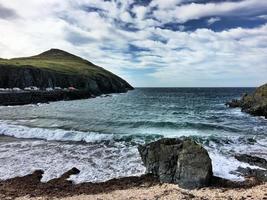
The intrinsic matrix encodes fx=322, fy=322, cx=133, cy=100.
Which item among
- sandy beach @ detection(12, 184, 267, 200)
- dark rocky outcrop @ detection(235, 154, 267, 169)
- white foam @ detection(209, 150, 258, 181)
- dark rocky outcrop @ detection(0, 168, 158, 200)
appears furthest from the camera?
dark rocky outcrop @ detection(235, 154, 267, 169)

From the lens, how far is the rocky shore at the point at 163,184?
1691 cm

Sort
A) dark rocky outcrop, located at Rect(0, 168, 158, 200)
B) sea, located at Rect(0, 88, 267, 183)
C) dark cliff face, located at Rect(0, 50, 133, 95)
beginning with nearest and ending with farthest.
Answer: dark rocky outcrop, located at Rect(0, 168, 158, 200), sea, located at Rect(0, 88, 267, 183), dark cliff face, located at Rect(0, 50, 133, 95)

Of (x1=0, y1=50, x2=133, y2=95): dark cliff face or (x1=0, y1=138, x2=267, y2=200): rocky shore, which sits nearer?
(x1=0, y1=138, x2=267, y2=200): rocky shore

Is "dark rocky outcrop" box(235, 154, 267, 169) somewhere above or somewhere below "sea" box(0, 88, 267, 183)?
above

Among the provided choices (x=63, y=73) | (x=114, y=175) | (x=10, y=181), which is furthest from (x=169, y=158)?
(x=63, y=73)

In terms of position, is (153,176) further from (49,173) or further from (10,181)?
(10,181)

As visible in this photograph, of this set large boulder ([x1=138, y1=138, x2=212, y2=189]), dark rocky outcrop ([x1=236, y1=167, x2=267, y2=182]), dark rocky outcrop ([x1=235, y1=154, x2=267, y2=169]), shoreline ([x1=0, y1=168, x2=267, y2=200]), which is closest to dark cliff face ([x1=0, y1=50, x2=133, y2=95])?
shoreline ([x1=0, y1=168, x2=267, y2=200])

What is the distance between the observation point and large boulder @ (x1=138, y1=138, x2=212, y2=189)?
59.9 feet

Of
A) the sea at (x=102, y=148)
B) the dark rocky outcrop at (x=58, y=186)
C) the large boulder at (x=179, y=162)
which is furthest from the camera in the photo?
the sea at (x=102, y=148)

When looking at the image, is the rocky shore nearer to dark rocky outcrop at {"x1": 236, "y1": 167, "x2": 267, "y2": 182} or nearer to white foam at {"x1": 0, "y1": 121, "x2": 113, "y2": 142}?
dark rocky outcrop at {"x1": 236, "y1": 167, "x2": 267, "y2": 182}

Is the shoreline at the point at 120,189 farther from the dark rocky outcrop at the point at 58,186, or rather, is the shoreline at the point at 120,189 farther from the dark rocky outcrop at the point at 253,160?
the dark rocky outcrop at the point at 253,160

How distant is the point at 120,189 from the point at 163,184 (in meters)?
2.54

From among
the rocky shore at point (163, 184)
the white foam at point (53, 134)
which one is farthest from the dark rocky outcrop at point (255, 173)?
the white foam at point (53, 134)

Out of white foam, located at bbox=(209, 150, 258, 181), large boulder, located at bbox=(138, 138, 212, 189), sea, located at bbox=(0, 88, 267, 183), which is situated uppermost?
large boulder, located at bbox=(138, 138, 212, 189)
